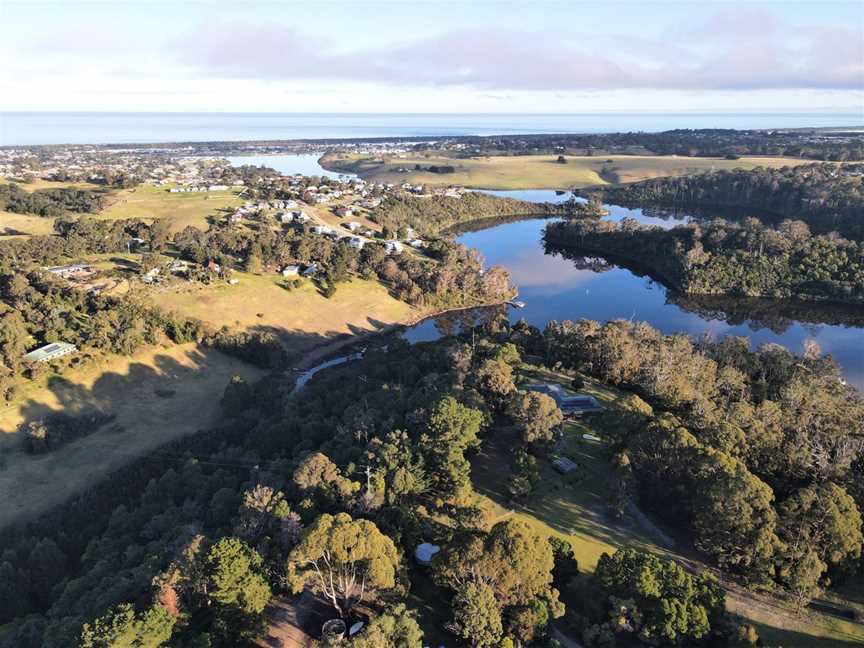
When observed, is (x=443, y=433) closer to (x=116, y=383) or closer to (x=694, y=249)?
(x=116, y=383)

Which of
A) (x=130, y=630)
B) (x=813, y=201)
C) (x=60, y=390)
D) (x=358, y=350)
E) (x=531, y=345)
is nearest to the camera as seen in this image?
(x=130, y=630)

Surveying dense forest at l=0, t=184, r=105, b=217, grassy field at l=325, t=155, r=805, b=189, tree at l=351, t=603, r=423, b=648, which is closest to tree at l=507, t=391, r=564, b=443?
tree at l=351, t=603, r=423, b=648

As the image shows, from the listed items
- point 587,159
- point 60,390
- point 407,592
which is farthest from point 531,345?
point 587,159

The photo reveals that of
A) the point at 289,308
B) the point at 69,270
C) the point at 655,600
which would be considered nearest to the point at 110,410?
the point at 289,308

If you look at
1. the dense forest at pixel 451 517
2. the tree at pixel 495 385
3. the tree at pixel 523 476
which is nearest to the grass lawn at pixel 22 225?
the dense forest at pixel 451 517

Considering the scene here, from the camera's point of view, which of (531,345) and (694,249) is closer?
(531,345)

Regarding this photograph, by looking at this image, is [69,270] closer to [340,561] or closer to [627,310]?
[340,561]
